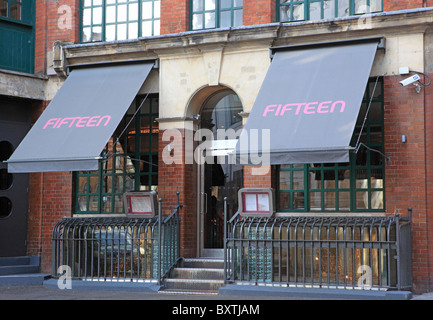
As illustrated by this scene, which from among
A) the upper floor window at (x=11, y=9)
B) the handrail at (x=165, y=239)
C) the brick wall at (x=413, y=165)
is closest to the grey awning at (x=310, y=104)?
the brick wall at (x=413, y=165)

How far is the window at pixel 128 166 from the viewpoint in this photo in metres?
14.0

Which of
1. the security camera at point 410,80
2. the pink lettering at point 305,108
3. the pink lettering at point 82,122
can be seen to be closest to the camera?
the pink lettering at point 305,108

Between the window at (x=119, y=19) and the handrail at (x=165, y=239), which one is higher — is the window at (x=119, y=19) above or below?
above

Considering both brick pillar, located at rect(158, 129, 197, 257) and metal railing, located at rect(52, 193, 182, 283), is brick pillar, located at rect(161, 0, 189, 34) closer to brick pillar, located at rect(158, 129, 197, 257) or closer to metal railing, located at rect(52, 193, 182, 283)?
brick pillar, located at rect(158, 129, 197, 257)

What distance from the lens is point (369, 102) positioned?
1216 cm

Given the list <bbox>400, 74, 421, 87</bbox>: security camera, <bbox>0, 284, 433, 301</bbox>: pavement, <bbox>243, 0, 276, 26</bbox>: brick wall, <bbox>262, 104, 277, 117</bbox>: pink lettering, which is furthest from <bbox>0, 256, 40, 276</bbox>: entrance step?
<bbox>400, 74, 421, 87</bbox>: security camera

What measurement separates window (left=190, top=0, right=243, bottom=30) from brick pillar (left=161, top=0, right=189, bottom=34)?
20 cm

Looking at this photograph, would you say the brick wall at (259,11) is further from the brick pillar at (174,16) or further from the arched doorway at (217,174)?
the arched doorway at (217,174)

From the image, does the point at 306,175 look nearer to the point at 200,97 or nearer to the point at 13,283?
the point at 200,97

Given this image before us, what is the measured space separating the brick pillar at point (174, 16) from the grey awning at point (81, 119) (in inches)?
35.2

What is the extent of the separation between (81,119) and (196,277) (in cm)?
385

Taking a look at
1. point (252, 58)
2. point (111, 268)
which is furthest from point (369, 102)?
point (111, 268)

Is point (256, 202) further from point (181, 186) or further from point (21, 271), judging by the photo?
point (21, 271)

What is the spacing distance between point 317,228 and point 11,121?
7.32m
